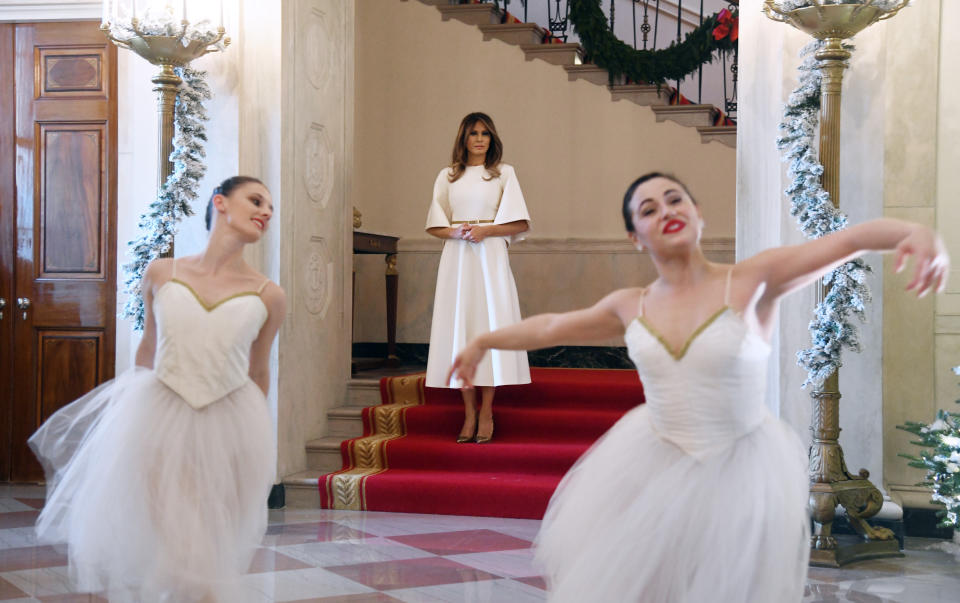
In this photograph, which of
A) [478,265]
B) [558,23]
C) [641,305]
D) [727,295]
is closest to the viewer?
[727,295]

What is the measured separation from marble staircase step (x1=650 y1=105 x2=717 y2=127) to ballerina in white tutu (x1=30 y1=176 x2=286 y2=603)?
20.3 ft

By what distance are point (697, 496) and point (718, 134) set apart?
7039 mm

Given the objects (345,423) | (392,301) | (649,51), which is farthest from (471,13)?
(345,423)

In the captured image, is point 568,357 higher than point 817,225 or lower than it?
lower

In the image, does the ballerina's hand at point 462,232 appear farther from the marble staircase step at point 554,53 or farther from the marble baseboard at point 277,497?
the marble staircase step at point 554,53

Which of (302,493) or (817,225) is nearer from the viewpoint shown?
(817,225)

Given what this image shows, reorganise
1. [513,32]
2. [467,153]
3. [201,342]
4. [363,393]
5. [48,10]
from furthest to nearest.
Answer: [513,32]
[363,393]
[48,10]
[467,153]
[201,342]

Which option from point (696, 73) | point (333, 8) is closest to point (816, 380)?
point (333, 8)

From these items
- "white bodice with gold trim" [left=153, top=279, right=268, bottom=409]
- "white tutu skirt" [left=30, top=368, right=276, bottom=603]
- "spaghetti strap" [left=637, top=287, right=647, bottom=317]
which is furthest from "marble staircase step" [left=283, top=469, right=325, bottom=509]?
"spaghetti strap" [left=637, top=287, right=647, bottom=317]

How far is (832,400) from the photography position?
4715mm

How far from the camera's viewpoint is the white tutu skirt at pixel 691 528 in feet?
7.72

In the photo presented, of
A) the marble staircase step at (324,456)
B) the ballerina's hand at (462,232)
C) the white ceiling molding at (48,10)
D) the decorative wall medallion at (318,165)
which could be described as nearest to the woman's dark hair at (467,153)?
the ballerina's hand at (462,232)

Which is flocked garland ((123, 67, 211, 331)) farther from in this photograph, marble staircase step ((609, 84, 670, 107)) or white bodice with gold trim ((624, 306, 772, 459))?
marble staircase step ((609, 84, 670, 107))

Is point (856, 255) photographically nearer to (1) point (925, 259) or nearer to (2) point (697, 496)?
(1) point (925, 259)
